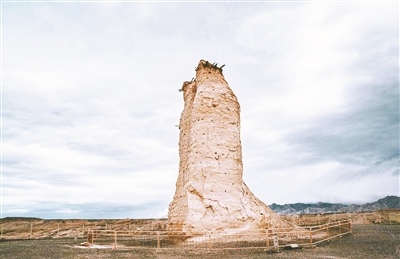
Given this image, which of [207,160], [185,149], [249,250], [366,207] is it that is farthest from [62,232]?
[366,207]

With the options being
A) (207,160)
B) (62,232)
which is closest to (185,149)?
(207,160)

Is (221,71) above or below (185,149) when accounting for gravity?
above

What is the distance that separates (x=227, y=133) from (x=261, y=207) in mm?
6404

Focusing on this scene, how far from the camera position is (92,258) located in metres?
14.7

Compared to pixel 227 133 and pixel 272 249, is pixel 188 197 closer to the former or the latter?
pixel 227 133

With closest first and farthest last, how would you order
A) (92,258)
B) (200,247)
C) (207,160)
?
1. (92,258)
2. (200,247)
3. (207,160)

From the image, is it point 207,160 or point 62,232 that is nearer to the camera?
point 207,160

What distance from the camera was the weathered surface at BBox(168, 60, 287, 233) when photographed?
849 inches

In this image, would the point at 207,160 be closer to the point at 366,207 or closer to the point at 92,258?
the point at 92,258

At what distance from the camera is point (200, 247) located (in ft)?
62.1

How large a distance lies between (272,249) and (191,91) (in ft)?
54.1

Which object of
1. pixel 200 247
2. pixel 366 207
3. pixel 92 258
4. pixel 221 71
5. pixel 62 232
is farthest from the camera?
pixel 366 207

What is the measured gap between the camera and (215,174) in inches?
895

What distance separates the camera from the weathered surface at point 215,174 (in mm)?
21562
